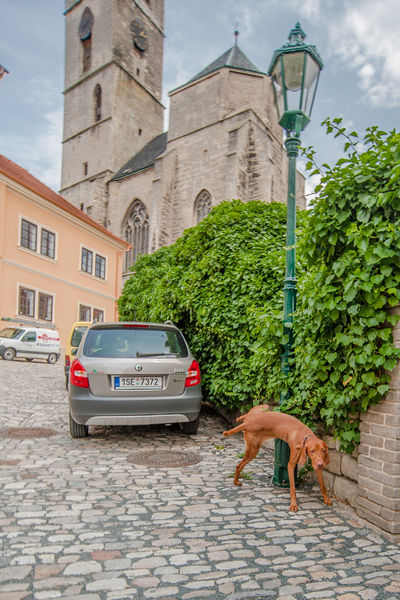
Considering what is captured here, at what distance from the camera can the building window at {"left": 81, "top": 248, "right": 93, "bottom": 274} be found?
1122 inches

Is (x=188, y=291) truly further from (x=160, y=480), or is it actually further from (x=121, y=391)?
(x=160, y=480)

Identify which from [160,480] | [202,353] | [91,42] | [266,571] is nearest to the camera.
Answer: [266,571]

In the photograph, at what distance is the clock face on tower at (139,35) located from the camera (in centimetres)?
4425

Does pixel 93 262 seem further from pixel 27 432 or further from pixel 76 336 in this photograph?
pixel 27 432

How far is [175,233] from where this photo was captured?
1353 inches

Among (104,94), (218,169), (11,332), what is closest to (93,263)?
(11,332)

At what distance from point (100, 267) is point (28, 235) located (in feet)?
21.5

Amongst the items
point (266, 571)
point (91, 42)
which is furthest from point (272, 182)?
point (266, 571)

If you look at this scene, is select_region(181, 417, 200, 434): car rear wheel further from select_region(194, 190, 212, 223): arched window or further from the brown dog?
select_region(194, 190, 212, 223): arched window

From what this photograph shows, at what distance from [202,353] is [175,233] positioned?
89.7 feet

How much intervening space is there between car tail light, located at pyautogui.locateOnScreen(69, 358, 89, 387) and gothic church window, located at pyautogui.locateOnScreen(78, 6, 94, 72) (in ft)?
148

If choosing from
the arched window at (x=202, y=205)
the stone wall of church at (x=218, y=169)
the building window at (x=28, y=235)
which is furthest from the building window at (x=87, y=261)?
the arched window at (x=202, y=205)

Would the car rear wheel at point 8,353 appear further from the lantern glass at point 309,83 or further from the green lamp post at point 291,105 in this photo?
the lantern glass at point 309,83

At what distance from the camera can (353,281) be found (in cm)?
368
